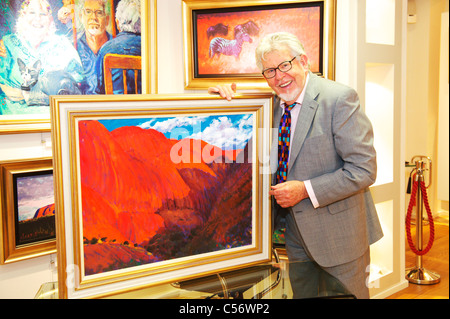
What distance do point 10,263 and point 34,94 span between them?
92 centimetres

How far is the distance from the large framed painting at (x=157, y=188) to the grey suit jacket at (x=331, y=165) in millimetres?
163

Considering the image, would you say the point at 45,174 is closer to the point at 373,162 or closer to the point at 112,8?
the point at 112,8

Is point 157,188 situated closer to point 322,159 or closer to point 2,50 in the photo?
point 322,159

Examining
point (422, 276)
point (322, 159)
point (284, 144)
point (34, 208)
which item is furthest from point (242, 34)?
point (422, 276)

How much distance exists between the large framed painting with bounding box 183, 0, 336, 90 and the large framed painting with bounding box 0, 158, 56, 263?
1.08 meters

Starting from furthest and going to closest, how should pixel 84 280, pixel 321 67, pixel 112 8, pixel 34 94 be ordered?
pixel 321 67 → pixel 112 8 → pixel 34 94 → pixel 84 280

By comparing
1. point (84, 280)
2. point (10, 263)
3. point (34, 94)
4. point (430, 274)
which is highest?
point (34, 94)

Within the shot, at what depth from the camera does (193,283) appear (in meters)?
1.74

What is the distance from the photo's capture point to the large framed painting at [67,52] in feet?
6.89

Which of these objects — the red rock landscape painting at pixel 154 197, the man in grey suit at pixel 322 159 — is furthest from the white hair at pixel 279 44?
the red rock landscape painting at pixel 154 197

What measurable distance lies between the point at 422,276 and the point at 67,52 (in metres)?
3.62

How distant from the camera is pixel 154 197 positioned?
5.50ft

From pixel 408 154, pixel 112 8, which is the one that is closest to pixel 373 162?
pixel 112 8

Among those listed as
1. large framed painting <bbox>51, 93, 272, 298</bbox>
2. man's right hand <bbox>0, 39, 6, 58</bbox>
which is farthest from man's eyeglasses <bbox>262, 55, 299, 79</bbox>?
man's right hand <bbox>0, 39, 6, 58</bbox>
